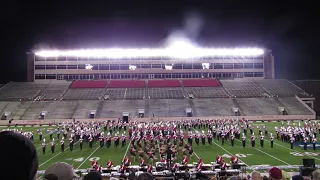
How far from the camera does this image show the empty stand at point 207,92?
157ft

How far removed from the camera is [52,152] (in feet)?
58.1

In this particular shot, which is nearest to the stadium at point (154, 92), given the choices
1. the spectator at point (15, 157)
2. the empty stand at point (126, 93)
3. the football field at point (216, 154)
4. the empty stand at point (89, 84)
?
the empty stand at point (89, 84)

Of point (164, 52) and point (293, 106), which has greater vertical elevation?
point (164, 52)

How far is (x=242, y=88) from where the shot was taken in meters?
51.1

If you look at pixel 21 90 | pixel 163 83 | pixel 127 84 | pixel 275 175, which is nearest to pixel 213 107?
pixel 163 83

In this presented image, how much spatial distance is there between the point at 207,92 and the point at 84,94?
72.0ft

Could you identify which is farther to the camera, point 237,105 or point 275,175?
point 237,105

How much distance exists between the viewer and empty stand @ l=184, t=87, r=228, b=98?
48.0 m

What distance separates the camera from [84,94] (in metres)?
48.4


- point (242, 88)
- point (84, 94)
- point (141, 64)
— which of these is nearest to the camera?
point (84, 94)

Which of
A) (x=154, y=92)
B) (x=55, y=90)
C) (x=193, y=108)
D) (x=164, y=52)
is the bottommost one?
(x=193, y=108)

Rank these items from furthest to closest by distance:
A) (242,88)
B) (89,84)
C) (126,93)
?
(89,84), (242,88), (126,93)

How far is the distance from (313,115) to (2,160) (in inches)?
1788

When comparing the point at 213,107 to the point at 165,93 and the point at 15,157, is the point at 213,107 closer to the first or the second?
the point at 165,93
